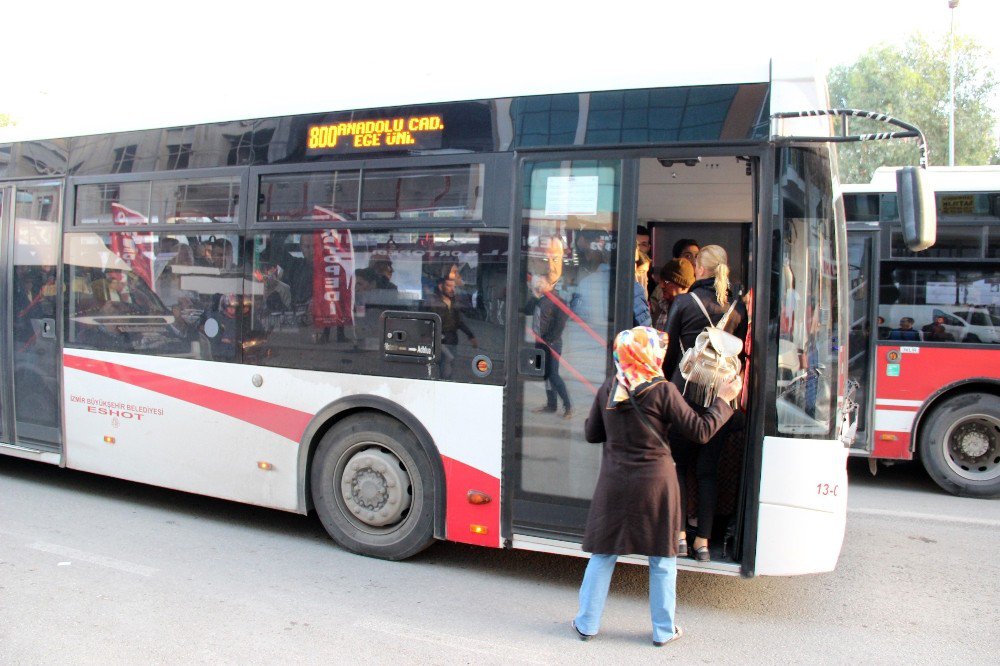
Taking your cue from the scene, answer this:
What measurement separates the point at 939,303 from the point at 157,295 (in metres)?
6.99

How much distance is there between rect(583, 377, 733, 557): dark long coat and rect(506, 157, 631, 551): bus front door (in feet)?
2.33

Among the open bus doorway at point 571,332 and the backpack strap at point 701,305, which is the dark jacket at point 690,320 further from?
the open bus doorway at point 571,332

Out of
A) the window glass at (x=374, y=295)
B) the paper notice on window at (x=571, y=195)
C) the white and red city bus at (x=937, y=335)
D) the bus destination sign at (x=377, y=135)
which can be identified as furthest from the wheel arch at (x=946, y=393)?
the bus destination sign at (x=377, y=135)

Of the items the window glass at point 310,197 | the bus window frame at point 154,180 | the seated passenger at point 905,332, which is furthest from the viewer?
the seated passenger at point 905,332

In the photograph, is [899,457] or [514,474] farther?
[899,457]

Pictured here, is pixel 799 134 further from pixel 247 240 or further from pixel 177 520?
pixel 177 520

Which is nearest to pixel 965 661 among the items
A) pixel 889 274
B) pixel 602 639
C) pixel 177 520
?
pixel 602 639

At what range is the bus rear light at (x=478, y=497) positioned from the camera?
4.92 m

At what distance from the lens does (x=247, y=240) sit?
5.69m

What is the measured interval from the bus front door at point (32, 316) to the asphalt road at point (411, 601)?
0.85 meters

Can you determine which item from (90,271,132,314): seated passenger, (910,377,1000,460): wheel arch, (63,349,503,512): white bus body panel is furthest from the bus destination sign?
(910,377,1000,460): wheel arch

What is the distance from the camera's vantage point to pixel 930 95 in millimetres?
24953

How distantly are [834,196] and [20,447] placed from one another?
22.1 ft

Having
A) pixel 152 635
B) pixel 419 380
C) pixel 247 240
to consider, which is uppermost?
pixel 247 240
